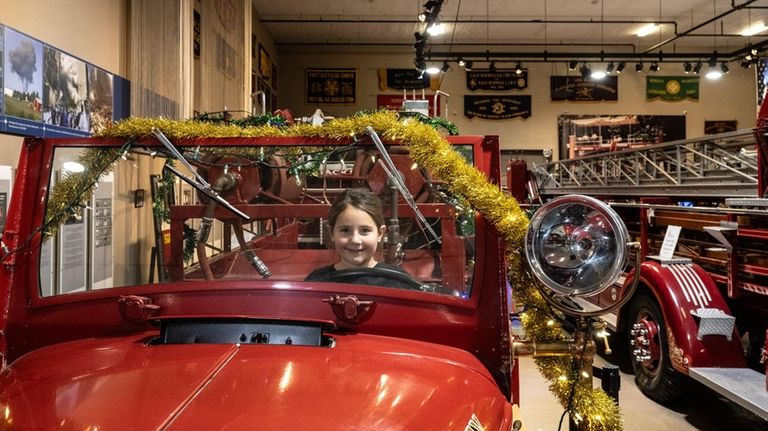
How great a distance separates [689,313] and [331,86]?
13.4 m

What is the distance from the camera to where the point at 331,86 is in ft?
51.5

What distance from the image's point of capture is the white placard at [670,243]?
157 inches

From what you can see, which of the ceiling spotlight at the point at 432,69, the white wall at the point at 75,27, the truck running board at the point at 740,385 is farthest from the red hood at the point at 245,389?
the ceiling spotlight at the point at 432,69

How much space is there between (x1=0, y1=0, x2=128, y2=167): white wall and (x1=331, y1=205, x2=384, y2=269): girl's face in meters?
2.64

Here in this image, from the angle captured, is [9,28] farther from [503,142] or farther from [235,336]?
[503,142]

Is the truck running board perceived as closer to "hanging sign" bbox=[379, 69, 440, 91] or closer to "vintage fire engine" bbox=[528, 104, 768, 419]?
"vintage fire engine" bbox=[528, 104, 768, 419]

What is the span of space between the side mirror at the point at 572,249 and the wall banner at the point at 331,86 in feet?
47.9

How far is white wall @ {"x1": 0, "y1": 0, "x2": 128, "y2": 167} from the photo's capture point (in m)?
3.40

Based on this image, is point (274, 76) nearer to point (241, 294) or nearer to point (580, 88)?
point (580, 88)

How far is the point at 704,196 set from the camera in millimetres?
5301

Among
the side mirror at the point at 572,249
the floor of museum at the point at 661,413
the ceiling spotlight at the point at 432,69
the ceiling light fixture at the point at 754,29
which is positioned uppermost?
the ceiling light fixture at the point at 754,29

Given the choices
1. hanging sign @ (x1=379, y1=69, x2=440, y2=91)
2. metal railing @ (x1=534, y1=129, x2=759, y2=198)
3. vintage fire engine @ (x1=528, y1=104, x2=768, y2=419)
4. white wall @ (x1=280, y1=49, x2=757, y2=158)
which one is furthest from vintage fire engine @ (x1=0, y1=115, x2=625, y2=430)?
hanging sign @ (x1=379, y1=69, x2=440, y2=91)

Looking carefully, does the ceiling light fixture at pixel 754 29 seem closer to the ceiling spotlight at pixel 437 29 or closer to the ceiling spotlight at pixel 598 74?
the ceiling spotlight at pixel 598 74

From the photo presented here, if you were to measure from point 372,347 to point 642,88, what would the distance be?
17.3 metres
